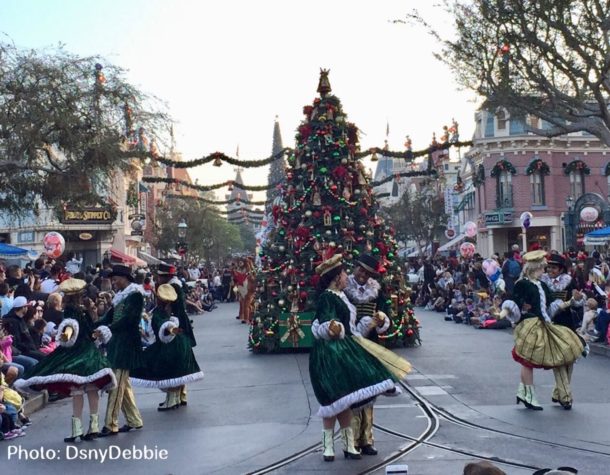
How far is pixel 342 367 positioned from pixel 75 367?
9.54 feet

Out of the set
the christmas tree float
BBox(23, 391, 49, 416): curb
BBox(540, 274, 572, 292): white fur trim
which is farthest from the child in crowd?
BBox(23, 391, 49, 416): curb

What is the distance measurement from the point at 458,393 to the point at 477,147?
3997cm

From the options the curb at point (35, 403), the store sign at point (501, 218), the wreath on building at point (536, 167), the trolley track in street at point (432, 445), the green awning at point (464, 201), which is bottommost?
the curb at point (35, 403)

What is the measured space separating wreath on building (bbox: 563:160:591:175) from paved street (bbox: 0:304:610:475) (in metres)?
34.8

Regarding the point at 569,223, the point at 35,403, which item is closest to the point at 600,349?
the point at 35,403

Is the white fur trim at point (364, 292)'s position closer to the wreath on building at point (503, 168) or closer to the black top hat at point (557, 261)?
the black top hat at point (557, 261)

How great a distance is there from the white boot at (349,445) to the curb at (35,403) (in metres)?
4.70

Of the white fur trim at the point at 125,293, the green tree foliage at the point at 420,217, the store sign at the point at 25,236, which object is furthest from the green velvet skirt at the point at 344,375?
the green tree foliage at the point at 420,217

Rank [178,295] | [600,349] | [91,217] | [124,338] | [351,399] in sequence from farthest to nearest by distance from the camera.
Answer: [91,217]
[600,349]
[178,295]
[124,338]
[351,399]

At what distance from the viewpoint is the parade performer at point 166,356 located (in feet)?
32.7

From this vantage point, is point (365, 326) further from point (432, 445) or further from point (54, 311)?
point (54, 311)

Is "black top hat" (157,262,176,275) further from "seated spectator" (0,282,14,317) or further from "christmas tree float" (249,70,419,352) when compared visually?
"christmas tree float" (249,70,419,352)

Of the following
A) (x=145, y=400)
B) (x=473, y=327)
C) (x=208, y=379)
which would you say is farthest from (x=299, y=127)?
(x=473, y=327)

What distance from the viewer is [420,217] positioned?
61875 mm
